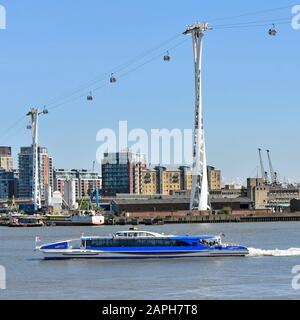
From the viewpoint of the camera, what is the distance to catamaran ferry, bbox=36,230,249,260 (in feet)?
104

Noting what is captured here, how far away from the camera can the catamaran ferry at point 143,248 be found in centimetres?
3166

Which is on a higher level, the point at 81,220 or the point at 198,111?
the point at 198,111

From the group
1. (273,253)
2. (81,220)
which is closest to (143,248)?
(273,253)

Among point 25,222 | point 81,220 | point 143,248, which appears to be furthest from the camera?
point 25,222

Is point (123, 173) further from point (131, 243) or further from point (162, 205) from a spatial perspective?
point (131, 243)

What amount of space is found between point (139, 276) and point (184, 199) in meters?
84.0

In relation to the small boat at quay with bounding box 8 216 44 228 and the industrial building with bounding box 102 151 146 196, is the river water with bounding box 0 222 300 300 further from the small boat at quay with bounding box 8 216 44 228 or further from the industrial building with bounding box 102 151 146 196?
the industrial building with bounding box 102 151 146 196

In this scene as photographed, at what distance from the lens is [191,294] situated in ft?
70.4

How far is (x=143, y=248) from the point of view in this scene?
31.9 metres

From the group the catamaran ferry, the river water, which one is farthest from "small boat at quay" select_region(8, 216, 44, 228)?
the catamaran ferry

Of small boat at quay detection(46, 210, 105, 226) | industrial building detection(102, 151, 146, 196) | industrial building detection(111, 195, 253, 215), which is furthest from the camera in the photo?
industrial building detection(102, 151, 146, 196)

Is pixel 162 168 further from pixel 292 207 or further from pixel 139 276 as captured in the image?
pixel 139 276
